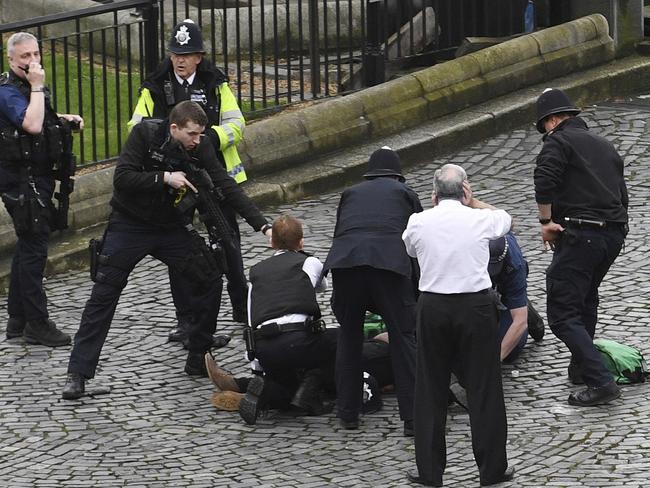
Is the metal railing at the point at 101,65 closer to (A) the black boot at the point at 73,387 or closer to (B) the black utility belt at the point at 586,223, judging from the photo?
(A) the black boot at the point at 73,387

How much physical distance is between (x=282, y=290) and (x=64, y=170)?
193 centimetres

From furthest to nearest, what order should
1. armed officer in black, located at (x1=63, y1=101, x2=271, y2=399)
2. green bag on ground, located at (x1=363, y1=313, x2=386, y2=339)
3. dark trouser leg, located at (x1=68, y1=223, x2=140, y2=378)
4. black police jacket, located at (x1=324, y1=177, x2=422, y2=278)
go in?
green bag on ground, located at (x1=363, y1=313, x2=386, y2=339) → dark trouser leg, located at (x1=68, y1=223, x2=140, y2=378) → armed officer in black, located at (x1=63, y1=101, x2=271, y2=399) → black police jacket, located at (x1=324, y1=177, x2=422, y2=278)

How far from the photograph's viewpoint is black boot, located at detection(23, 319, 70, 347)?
417 inches

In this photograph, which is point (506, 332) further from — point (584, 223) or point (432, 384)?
point (432, 384)

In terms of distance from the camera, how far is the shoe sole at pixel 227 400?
9414mm

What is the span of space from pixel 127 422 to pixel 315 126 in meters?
5.07

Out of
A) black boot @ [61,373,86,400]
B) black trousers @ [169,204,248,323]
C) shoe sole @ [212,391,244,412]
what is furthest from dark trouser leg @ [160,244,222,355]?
black boot @ [61,373,86,400]

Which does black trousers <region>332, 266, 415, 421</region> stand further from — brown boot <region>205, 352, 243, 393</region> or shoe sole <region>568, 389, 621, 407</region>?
shoe sole <region>568, 389, 621, 407</region>

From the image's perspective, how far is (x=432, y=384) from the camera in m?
A: 8.37

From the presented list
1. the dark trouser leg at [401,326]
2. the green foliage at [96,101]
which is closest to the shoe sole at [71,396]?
the dark trouser leg at [401,326]

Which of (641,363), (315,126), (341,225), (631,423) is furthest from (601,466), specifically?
(315,126)

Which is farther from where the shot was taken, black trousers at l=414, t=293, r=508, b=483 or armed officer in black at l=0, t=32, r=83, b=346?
armed officer in black at l=0, t=32, r=83, b=346

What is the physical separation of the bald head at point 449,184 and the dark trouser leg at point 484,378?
545 mm

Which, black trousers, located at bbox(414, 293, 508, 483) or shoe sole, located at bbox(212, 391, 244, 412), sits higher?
black trousers, located at bbox(414, 293, 508, 483)
